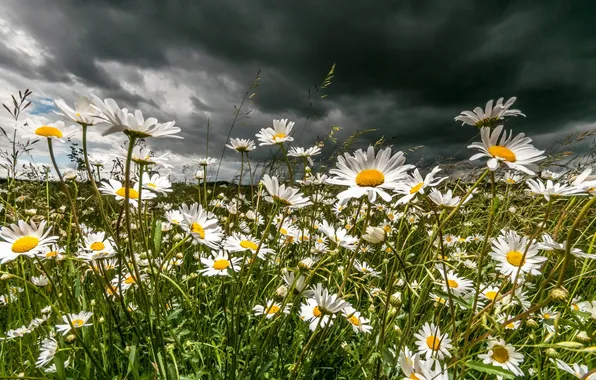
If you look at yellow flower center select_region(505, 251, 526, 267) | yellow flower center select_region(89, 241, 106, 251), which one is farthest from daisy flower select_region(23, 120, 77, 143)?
yellow flower center select_region(505, 251, 526, 267)

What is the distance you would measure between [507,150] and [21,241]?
176 centimetres

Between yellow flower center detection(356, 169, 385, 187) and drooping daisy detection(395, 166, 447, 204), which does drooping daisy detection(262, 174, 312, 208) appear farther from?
drooping daisy detection(395, 166, 447, 204)

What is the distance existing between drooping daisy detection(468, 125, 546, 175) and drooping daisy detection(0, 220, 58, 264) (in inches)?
59.8

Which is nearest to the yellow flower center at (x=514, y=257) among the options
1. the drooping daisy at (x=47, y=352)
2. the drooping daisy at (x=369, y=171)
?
the drooping daisy at (x=369, y=171)

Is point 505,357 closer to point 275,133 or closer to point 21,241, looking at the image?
point 275,133

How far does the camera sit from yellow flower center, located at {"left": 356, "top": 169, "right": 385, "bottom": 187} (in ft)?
3.37

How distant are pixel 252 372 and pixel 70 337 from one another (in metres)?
0.76

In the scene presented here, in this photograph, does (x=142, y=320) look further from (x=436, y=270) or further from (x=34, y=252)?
(x=436, y=270)

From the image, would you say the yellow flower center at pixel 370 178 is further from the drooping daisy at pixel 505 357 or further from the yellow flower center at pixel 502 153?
the drooping daisy at pixel 505 357

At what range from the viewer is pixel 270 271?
7.40 ft

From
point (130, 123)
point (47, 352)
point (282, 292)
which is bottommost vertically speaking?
point (47, 352)

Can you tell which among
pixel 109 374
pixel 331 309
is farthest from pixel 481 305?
pixel 109 374

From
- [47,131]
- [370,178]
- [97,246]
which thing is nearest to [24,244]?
[97,246]

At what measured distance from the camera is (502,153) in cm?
96
